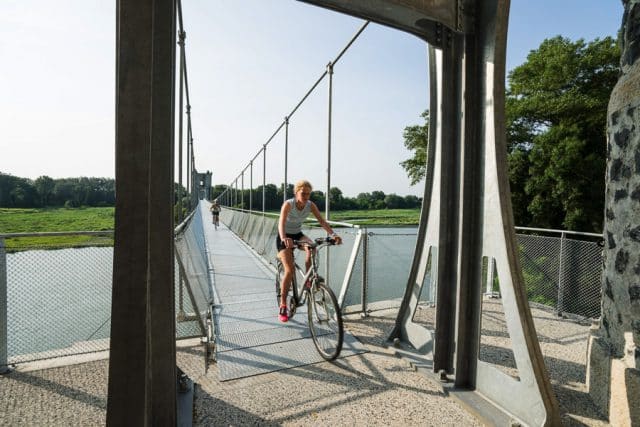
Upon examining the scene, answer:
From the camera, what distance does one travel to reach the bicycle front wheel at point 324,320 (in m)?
3.32

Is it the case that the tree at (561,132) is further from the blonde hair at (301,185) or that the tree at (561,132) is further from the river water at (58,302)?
the river water at (58,302)

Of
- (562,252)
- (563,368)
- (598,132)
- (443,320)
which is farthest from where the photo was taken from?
(598,132)

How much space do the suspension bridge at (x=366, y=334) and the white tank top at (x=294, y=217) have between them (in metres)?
1.07

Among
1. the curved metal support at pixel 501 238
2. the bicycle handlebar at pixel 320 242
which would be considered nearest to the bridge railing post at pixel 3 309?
the bicycle handlebar at pixel 320 242

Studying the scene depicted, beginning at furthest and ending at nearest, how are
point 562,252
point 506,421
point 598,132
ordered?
point 598,132
point 562,252
point 506,421

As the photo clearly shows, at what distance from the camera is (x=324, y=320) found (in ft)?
11.6


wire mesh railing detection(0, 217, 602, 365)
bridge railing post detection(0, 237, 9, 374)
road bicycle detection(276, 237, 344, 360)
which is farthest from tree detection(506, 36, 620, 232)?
bridge railing post detection(0, 237, 9, 374)

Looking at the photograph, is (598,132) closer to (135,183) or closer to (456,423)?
(456,423)

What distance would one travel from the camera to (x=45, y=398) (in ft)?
8.39

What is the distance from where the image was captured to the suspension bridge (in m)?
1.73

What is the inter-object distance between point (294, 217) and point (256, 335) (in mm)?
1257

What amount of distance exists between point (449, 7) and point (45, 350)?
4409 mm

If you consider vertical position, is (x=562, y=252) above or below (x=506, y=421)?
above

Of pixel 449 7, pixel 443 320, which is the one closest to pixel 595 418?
pixel 443 320
